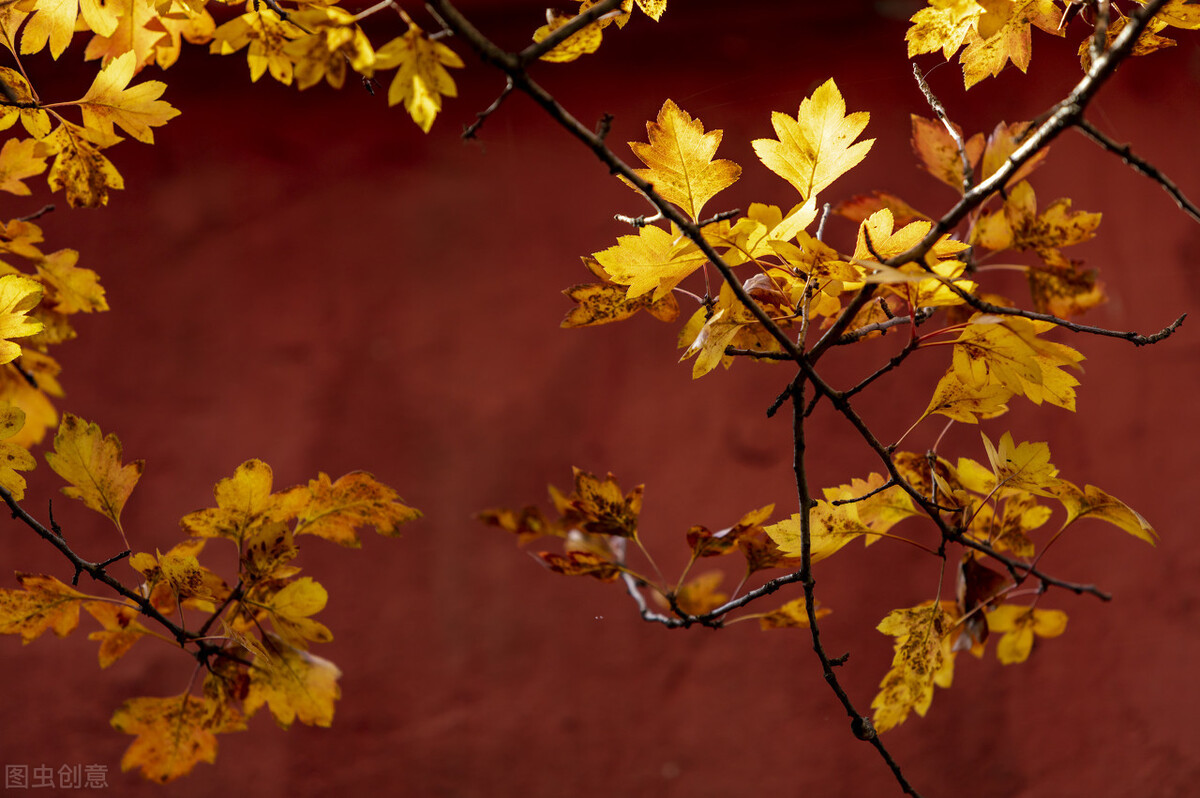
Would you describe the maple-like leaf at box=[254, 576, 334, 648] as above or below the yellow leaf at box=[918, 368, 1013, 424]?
below

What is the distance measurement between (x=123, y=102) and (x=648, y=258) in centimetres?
42

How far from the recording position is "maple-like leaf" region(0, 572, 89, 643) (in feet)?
1.91

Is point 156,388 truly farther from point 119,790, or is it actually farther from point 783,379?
point 783,379

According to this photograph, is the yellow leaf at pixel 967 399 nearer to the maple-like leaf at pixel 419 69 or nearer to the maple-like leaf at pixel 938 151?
the maple-like leaf at pixel 938 151

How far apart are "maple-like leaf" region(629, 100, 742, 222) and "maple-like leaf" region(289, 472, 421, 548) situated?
0.31 metres

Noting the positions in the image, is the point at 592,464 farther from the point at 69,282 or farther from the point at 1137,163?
the point at 1137,163

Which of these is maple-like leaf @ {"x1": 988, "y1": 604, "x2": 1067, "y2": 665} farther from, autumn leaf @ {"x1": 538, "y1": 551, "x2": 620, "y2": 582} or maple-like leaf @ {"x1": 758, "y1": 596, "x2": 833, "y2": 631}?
autumn leaf @ {"x1": 538, "y1": 551, "x2": 620, "y2": 582}

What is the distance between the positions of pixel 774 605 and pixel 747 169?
2.31ft

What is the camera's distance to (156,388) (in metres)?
1.37

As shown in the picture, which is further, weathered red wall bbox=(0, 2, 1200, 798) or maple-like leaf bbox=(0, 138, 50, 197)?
weathered red wall bbox=(0, 2, 1200, 798)

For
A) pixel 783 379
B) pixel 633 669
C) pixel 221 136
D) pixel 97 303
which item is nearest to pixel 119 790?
pixel 633 669

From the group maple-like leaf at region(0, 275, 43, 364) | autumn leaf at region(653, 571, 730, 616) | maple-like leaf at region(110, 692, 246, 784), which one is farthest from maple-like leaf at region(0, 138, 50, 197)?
autumn leaf at region(653, 571, 730, 616)

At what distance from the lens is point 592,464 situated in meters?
1.34

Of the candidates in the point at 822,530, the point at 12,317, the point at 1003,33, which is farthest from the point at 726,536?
the point at 12,317
